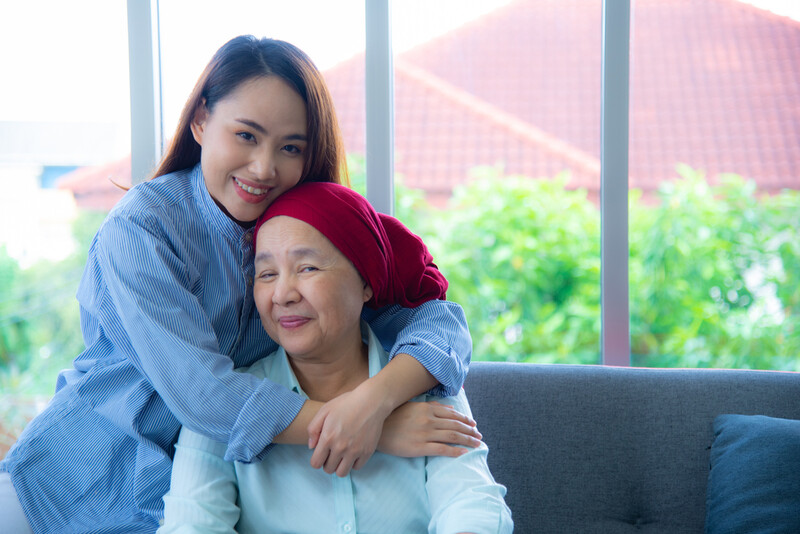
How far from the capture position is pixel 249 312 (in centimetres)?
152

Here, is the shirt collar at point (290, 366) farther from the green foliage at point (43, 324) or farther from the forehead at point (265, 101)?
the green foliage at point (43, 324)

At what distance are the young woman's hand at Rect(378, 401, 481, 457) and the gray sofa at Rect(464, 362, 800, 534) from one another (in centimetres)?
55

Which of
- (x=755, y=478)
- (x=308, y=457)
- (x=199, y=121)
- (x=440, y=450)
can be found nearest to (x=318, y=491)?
(x=308, y=457)

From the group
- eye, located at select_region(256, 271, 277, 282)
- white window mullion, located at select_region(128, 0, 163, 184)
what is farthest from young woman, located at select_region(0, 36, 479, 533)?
white window mullion, located at select_region(128, 0, 163, 184)

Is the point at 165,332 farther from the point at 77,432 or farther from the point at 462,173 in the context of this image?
the point at 462,173

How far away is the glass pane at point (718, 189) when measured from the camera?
231 cm

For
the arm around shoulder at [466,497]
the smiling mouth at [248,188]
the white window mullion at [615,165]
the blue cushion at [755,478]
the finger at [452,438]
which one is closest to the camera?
the arm around shoulder at [466,497]

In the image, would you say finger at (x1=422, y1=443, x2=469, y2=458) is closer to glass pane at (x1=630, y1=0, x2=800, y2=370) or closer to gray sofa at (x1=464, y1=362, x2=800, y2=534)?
gray sofa at (x1=464, y1=362, x2=800, y2=534)

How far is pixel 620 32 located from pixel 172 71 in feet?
5.30

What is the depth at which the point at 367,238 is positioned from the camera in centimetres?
142

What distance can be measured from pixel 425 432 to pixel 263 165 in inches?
26.2

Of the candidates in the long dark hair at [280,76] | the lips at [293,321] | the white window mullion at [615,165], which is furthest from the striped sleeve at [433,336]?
the white window mullion at [615,165]

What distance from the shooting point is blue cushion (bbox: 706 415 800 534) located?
1555 millimetres

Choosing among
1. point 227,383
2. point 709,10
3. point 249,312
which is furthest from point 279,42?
point 709,10
